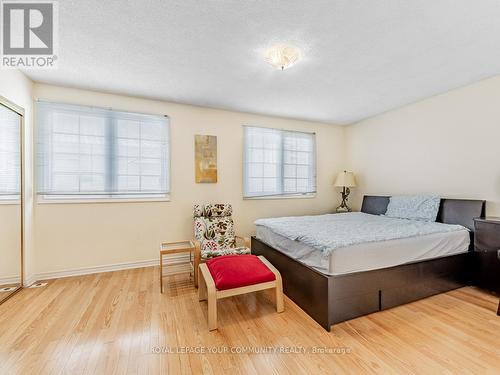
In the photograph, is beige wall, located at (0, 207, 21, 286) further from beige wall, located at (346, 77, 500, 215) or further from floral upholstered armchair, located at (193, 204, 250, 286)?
beige wall, located at (346, 77, 500, 215)

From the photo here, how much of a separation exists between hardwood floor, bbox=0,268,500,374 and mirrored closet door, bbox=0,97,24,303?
0.80 feet

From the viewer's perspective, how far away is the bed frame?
72.4 inches

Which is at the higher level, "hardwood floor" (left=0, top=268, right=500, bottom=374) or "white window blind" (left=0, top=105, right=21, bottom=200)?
"white window blind" (left=0, top=105, right=21, bottom=200)

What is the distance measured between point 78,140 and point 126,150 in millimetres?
576

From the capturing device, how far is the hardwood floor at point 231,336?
146cm

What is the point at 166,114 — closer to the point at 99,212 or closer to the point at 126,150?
the point at 126,150

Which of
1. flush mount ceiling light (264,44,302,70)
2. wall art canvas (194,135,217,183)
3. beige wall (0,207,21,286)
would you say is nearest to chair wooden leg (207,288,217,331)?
wall art canvas (194,135,217,183)

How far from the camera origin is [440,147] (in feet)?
10.5

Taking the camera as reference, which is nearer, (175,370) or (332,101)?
(175,370)

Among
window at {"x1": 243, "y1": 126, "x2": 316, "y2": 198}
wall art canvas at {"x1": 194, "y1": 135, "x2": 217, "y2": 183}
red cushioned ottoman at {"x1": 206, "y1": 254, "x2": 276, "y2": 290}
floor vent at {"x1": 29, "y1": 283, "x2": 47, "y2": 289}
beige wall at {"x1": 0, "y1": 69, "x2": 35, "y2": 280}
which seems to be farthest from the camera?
window at {"x1": 243, "y1": 126, "x2": 316, "y2": 198}

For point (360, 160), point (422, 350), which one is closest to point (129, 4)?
point (422, 350)

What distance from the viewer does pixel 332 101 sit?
3471 mm

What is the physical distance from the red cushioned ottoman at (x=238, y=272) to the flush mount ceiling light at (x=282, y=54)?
1989 mm

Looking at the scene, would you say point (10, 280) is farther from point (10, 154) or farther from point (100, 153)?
point (100, 153)
